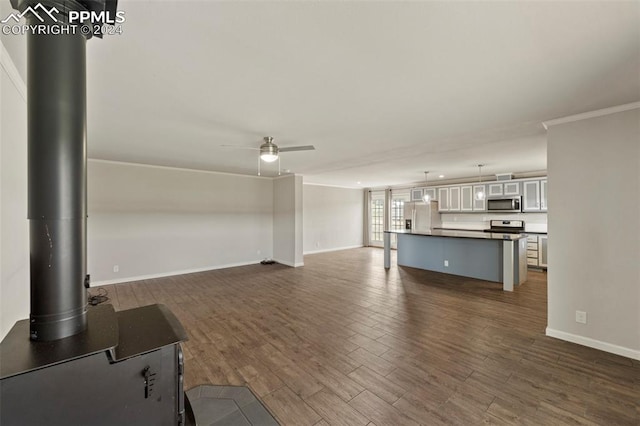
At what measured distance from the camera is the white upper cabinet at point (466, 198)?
24.6ft

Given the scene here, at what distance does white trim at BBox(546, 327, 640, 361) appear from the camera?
2.51 m

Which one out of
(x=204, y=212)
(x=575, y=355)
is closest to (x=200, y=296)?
(x=204, y=212)

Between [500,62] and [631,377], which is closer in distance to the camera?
[500,62]

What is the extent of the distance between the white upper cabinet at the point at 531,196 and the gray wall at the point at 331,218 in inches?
213

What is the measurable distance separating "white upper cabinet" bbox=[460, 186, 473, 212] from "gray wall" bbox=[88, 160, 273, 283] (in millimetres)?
5699

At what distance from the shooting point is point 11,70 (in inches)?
66.9

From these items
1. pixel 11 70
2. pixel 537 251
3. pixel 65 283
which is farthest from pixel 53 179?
pixel 537 251

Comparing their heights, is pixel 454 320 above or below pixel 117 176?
below

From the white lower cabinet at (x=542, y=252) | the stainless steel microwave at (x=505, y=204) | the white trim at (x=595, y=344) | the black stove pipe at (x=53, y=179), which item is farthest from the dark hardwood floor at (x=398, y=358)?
the stainless steel microwave at (x=505, y=204)

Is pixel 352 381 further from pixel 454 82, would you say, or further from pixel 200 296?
pixel 200 296

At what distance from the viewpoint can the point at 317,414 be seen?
1.84 meters

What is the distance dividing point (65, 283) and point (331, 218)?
8.56 m

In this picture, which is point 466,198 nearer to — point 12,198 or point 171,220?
point 171,220

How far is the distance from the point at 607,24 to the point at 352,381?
294 centimetres
